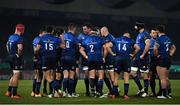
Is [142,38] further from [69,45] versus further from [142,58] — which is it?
[69,45]

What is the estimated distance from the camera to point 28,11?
137ft

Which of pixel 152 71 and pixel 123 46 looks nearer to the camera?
pixel 123 46

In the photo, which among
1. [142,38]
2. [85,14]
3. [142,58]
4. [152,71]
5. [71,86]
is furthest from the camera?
[85,14]

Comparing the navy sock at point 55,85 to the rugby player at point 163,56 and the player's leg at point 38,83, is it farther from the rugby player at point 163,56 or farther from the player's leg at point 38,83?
the rugby player at point 163,56

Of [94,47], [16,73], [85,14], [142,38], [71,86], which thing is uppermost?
[85,14]

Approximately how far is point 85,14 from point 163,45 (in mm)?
29262

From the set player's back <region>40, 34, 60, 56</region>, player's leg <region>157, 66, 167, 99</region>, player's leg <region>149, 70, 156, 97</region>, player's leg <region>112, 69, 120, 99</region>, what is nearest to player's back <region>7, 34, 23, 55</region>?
player's back <region>40, 34, 60, 56</region>

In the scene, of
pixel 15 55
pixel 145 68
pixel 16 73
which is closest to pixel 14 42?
pixel 15 55

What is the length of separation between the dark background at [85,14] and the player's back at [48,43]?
2689cm

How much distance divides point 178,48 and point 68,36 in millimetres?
33322

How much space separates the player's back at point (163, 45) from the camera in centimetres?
1405

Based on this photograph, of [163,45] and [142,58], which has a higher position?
[163,45]

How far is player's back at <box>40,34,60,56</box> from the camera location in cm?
1398

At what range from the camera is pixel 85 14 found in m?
43.0
